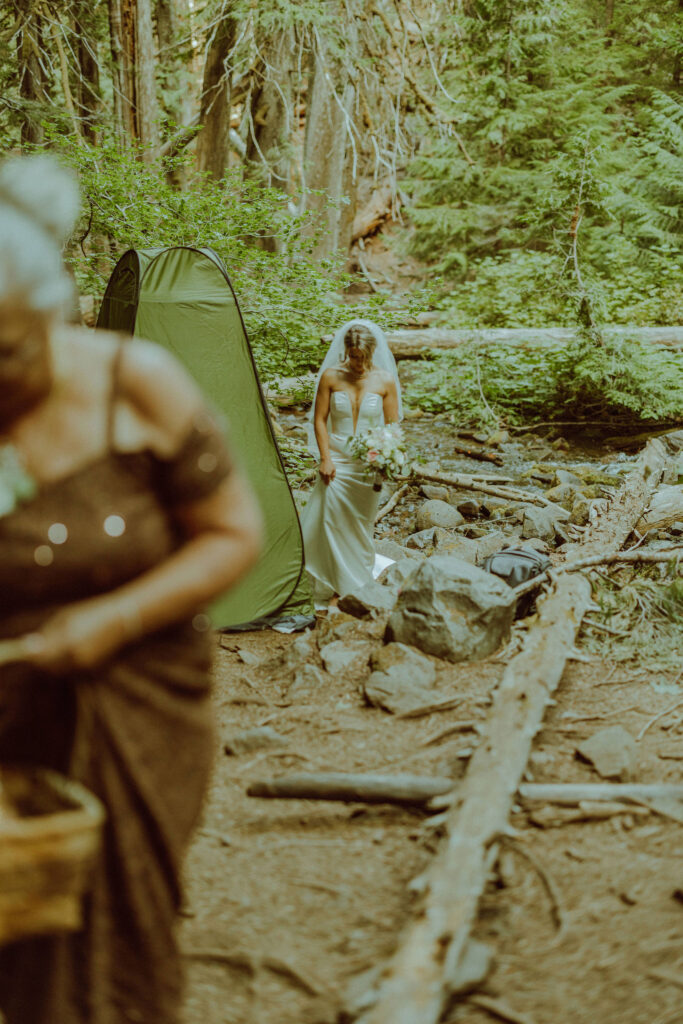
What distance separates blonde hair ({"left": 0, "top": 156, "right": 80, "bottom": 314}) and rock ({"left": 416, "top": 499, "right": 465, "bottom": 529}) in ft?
25.8

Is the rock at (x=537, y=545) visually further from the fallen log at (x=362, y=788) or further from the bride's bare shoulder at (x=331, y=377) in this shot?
the fallen log at (x=362, y=788)

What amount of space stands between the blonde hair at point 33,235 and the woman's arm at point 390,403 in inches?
216

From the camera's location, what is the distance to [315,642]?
5.82 metres

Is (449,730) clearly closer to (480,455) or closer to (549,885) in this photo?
(549,885)

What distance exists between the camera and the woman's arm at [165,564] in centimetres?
156

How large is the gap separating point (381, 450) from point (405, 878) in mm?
3932

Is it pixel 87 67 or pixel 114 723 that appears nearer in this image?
pixel 114 723

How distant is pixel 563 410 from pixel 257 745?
11536mm

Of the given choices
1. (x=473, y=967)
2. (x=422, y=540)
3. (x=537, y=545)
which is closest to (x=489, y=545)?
(x=537, y=545)

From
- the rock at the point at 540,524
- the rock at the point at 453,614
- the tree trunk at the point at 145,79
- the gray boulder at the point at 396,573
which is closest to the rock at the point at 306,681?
the rock at the point at 453,614

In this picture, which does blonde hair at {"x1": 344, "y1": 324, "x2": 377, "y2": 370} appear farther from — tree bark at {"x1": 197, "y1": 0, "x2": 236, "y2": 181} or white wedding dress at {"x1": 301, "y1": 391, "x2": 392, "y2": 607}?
tree bark at {"x1": 197, "y1": 0, "x2": 236, "y2": 181}

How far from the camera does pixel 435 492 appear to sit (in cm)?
1052

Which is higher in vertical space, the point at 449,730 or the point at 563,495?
the point at 449,730

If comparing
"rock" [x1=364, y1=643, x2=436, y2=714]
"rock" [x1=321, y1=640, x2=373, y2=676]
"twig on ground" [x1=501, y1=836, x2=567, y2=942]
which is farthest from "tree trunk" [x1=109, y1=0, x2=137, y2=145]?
"twig on ground" [x1=501, y1=836, x2=567, y2=942]
